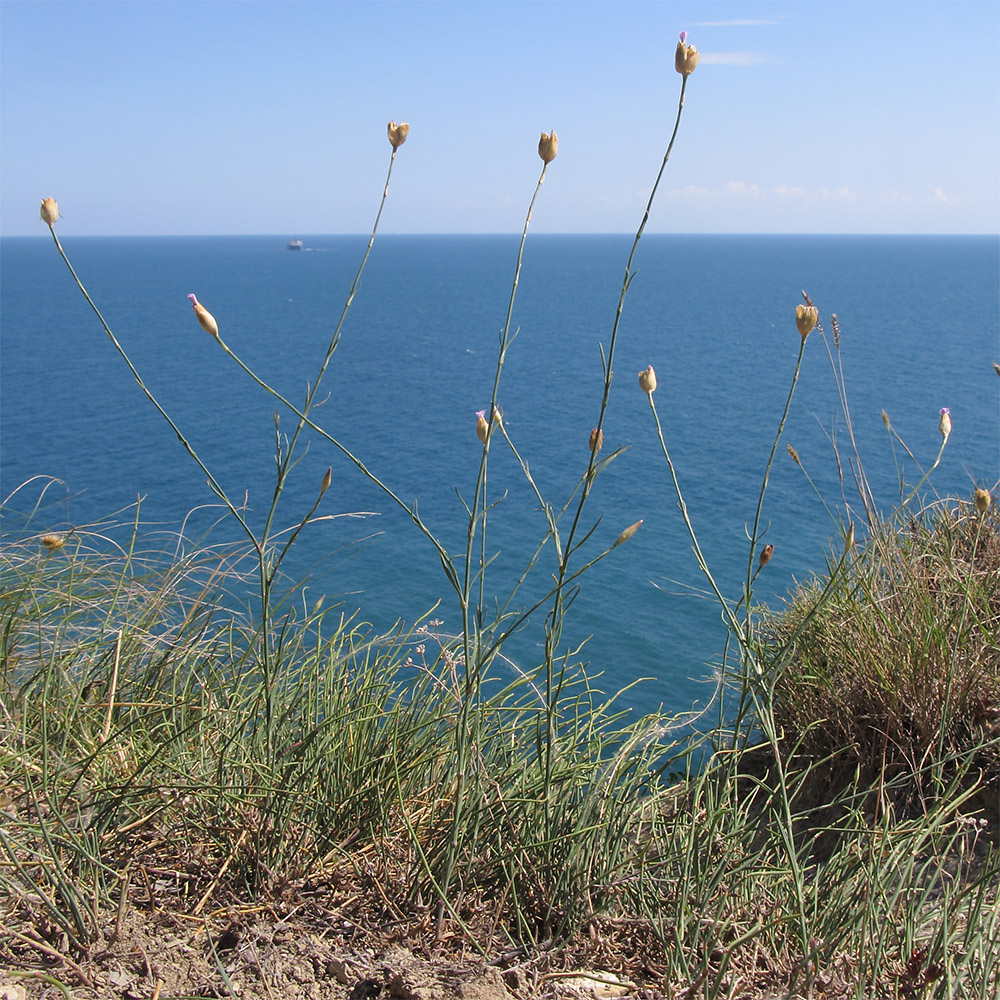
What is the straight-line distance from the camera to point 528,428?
82.2 feet

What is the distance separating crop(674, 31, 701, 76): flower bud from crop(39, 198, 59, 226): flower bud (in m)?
1.03

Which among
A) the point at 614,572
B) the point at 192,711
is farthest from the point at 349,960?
the point at 614,572

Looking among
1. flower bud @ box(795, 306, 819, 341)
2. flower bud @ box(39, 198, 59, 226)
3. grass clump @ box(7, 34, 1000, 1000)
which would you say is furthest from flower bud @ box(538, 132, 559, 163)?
flower bud @ box(39, 198, 59, 226)

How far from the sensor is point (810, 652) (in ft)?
10.9

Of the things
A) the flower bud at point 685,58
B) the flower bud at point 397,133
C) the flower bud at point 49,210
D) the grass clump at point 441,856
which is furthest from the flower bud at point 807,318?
the flower bud at point 49,210

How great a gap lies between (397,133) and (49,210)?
0.59 metres

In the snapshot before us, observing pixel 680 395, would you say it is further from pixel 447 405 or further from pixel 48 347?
pixel 48 347

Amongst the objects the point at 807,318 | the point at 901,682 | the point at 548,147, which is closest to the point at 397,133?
the point at 548,147

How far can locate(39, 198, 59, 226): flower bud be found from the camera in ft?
4.80

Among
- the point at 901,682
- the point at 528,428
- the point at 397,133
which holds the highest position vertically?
the point at 397,133

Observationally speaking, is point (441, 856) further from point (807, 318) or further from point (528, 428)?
Result: point (528, 428)

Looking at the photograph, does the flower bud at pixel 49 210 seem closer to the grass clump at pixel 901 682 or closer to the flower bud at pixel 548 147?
the flower bud at pixel 548 147

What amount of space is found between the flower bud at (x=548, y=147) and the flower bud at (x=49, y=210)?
0.81 meters

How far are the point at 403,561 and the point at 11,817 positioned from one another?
1437 cm
